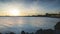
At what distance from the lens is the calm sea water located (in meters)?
2.89

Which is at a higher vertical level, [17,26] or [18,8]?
[18,8]

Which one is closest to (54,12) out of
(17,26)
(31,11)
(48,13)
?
(48,13)

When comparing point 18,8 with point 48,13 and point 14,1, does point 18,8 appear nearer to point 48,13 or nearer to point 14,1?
point 14,1

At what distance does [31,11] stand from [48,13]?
0.66ft

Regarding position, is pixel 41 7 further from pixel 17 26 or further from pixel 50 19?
pixel 17 26

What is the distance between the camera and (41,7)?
9.70 feet

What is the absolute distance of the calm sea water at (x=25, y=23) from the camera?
2891 millimetres

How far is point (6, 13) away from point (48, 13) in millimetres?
493

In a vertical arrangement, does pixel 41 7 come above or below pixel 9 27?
above

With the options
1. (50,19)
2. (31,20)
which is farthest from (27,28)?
(50,19)

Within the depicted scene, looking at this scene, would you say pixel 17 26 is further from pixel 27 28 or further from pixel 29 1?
pixel 29 1

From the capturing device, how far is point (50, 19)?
2.89 meters

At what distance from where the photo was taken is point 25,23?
2920mm

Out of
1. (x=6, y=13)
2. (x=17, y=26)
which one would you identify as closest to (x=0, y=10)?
(x=6, y=13)
